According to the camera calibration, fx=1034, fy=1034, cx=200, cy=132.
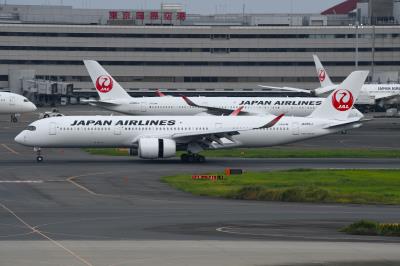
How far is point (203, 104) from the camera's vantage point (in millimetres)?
112750

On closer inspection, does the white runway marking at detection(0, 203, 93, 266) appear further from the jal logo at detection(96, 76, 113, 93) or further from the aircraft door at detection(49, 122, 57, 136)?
the jal logo at detection(96, 76, 113, 93)

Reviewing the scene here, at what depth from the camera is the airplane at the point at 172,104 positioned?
364ft

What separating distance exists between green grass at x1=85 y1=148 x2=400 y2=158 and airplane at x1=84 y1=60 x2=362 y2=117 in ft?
88.6

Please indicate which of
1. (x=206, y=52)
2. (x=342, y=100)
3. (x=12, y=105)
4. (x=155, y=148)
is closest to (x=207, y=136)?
(x=155, y=148)

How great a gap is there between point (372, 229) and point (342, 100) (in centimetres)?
3927

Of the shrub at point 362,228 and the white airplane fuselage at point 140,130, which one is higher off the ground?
the white airplane fuselage at point 140,130

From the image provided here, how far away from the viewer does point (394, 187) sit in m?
55.0

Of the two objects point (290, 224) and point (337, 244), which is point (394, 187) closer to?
point (290, 224)

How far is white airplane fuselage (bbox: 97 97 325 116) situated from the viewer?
111250mm

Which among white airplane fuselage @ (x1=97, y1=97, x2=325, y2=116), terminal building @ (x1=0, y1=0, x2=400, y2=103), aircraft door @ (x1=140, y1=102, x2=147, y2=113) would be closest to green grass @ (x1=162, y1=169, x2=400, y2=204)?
white airplane fuselage @ (x1=97, y1=97, x2=325, y2=116)

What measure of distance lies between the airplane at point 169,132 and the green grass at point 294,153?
4716 mm

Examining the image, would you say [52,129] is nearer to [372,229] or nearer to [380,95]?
[372,229]

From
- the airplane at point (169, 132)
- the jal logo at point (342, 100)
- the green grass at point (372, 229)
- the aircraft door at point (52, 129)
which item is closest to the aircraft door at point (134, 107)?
the jal logo at point (342, 100)

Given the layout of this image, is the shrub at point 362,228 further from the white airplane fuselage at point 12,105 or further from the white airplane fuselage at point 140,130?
the white airplane fuselage at point 12,105
